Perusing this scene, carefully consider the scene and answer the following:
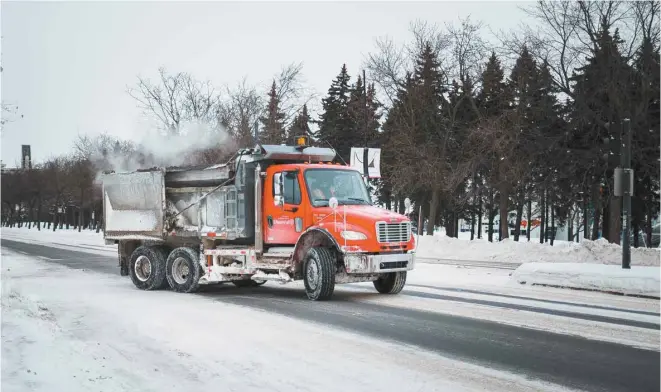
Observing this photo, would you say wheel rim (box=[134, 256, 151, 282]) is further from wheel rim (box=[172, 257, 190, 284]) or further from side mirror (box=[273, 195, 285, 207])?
side mirror (box=[273, 195, 285, 207])

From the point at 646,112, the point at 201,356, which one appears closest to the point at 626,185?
the point at 201,356

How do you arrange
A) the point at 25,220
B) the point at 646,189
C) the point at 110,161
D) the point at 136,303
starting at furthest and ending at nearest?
the point at 25,220, the point at 646,189, the point at 110,161, the point at 136,303

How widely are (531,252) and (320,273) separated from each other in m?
17.5

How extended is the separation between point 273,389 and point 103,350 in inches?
113

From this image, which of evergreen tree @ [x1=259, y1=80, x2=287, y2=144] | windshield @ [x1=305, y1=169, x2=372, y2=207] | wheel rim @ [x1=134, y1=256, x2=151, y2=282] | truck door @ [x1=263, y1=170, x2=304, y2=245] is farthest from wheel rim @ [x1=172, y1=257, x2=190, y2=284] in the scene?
evergreen tree @ [x1=259, y1=80, x2=287, y2=144]

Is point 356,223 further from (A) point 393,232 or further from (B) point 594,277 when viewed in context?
(B) point 594,277

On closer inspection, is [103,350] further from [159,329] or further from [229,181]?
[229,181]

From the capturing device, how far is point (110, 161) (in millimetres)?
20516

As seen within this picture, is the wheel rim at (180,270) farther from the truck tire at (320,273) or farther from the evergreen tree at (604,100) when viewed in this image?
the evergreen tree at (604,100)

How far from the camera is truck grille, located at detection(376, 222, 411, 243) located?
12.4 m

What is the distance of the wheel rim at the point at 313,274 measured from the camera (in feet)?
40.9

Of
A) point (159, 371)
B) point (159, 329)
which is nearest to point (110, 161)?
point (159, 329)

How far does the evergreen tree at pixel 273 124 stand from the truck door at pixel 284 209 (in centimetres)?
2475

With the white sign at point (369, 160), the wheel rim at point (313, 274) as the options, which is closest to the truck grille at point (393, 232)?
the wheel rim at point (313, 274)
